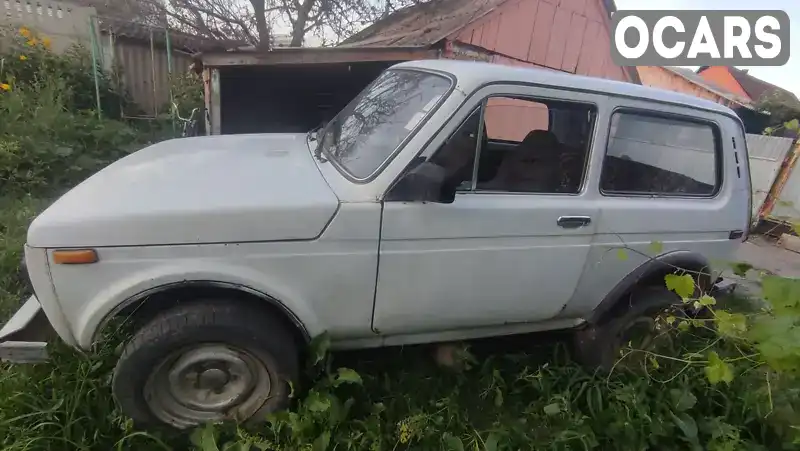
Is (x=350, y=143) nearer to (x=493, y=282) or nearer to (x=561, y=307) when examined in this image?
(x=493, y=282)

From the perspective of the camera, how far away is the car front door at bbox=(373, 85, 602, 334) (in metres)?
2.42

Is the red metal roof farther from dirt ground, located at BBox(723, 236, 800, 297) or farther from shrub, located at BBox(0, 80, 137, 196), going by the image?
dirt ground, located at BBox(723, 236, 800, 297)

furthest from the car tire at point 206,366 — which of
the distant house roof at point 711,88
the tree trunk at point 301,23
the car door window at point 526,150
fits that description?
the distant house roof at point 711,88

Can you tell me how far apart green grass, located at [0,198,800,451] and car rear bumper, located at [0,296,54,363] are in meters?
0.27

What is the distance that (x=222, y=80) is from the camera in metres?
6.48

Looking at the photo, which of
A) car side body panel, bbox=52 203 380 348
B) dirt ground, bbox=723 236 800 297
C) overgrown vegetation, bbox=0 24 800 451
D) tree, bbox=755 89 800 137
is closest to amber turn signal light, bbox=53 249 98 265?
car side body panel, bbox=52 203 380 348

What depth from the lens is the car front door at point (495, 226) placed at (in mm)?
2422

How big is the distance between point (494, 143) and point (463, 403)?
5.37ft

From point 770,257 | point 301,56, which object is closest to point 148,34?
point 301,56

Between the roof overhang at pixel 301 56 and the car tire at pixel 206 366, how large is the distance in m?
4.10

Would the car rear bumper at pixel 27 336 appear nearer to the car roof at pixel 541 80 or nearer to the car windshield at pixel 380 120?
the car windshield at pixel 380 120

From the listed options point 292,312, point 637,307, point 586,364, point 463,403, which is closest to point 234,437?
point 292,312

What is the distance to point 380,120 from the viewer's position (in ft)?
8.91

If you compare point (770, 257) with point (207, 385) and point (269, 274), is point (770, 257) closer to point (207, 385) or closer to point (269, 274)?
point (269, 274)
